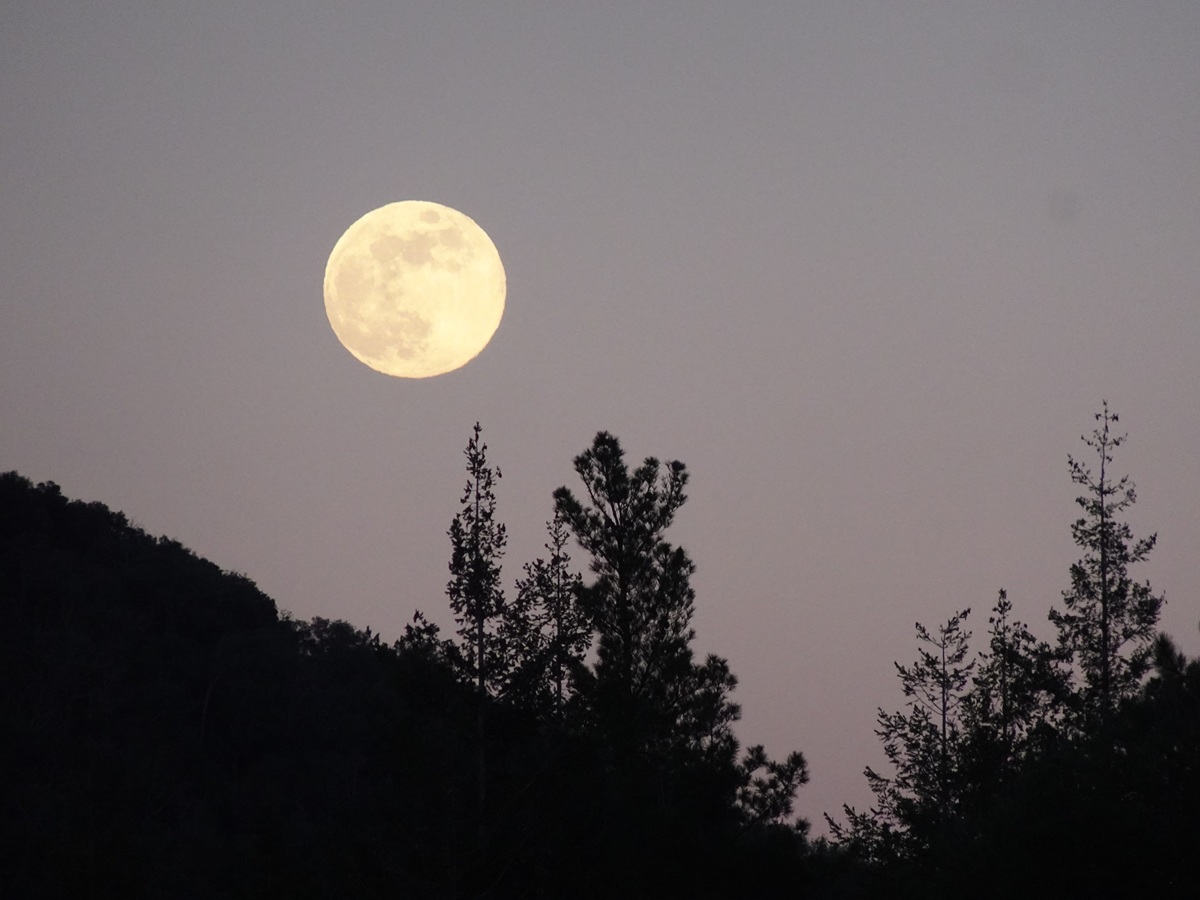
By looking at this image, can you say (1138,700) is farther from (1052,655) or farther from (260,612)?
(260,612)

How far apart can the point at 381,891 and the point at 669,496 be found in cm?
2023

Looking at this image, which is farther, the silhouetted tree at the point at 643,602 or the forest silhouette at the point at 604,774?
the silhouetted tree at the point at 643,602

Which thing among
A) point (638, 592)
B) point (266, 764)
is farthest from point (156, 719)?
point (638, 592)

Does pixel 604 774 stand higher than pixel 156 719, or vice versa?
pixel 156 719

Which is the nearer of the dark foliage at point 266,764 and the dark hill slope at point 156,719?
the dark foliage at point 266,764

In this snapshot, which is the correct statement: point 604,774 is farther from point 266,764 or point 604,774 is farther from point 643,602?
point 266,764

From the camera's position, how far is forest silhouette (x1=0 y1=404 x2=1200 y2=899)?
89.9 feet

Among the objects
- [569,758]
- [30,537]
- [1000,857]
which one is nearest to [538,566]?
[569,758]

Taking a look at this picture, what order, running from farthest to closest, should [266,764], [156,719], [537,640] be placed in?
1. [266,764]
2. [156,719]
3. [537,640]

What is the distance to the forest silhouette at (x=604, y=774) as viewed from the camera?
1079 inches

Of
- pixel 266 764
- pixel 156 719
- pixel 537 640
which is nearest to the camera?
pixel 537 640

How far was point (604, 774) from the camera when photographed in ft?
105

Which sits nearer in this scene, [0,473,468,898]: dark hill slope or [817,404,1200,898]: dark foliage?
[817,404,1200,898]: dark foliage

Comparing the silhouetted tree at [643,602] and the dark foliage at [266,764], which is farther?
the silhouetted tree at [643,602]
